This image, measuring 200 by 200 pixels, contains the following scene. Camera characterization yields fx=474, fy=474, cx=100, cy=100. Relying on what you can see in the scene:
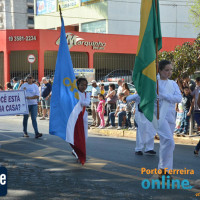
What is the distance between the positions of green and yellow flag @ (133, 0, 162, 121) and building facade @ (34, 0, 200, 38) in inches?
1407

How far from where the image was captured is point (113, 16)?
4319cm

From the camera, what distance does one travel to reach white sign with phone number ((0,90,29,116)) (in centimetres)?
1139

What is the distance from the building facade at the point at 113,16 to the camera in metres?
43.3

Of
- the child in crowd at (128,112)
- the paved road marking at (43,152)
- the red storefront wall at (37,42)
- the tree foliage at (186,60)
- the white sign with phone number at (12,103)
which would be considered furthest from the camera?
the red storefront wall at (37,42)

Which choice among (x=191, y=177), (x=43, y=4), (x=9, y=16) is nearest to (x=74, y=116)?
(x=191, y=177)

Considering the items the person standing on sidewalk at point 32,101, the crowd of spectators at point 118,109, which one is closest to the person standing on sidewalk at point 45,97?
the crowd of spectators at point 118,109

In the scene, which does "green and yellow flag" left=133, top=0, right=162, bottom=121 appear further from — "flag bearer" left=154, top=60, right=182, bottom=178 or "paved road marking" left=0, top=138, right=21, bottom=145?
"paved road marking" left=0, top=138, right=21, bottom=145

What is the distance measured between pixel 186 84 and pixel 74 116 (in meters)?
6.55

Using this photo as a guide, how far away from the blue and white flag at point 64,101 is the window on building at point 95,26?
34732 mm

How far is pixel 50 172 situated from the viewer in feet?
26.7

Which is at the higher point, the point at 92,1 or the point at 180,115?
the point at 92,1

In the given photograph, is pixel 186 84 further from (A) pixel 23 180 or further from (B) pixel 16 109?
(A) pixel 23 180

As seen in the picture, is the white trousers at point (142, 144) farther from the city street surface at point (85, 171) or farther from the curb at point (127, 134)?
the curb at point (127, 134)

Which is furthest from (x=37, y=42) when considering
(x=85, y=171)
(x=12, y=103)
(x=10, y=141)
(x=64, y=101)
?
(x=85, y=171)
